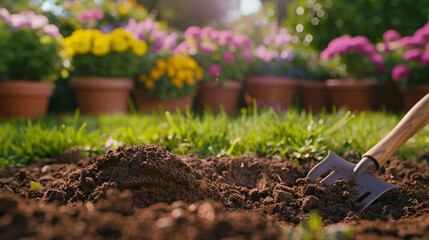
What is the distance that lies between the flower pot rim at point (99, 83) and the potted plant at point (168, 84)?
283 mm

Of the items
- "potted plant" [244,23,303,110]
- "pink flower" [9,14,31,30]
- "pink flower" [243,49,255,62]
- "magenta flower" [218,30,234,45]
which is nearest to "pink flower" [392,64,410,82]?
"potted plant" [244,23,303,110]

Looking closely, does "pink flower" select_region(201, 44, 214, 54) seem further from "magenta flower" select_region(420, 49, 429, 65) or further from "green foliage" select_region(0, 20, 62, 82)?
"magenta flower" select_region(420, 49, 429, 65)

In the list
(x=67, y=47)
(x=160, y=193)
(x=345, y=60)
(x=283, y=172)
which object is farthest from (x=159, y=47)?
(x=160, y=193)

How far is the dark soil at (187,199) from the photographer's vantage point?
85 cm

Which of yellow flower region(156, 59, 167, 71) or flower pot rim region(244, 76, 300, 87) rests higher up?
yellow flower region(156, 59, 167, 71)

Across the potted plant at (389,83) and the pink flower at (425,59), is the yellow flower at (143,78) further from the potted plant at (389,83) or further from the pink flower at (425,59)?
the pink flower at (425,59)

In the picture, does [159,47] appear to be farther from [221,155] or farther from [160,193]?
[160,193]

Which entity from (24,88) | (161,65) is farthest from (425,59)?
(24,88)

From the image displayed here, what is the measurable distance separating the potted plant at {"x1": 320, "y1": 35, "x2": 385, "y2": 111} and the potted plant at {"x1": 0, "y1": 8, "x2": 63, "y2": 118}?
368 centimetres

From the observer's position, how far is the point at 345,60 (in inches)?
230

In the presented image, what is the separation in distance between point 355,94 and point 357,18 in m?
1.81

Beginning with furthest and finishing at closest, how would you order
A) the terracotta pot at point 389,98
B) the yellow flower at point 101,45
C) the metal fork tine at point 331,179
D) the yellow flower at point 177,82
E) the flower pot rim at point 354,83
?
the terracotta pot at point 389,98
the flower pot rim at point 354,83
the yellow flower at point 177,82
the yellow flower at point 101,45
the metal fork tine at point 331,179

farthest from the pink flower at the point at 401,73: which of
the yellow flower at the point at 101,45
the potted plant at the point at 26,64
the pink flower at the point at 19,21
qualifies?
the pink flower at the point at 19,21

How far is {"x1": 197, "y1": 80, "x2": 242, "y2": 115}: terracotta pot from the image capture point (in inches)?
205
